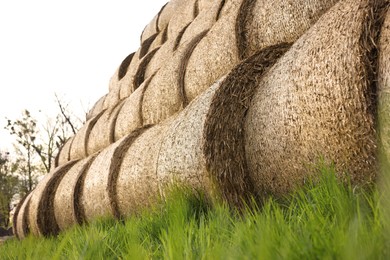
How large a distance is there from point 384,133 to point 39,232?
481 centimetres

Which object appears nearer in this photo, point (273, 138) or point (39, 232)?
point (273, 138)

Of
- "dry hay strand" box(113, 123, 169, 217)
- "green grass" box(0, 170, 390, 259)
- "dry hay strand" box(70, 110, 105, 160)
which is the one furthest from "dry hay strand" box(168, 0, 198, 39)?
"green grass" box(0, 170, 390, 259)

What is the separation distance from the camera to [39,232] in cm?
500

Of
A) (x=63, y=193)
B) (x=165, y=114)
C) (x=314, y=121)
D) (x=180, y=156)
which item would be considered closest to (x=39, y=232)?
(x=63, y=193)

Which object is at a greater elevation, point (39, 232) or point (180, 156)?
point (180, 156)

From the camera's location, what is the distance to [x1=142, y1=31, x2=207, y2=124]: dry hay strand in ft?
11.2

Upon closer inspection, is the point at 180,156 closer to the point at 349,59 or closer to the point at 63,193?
the point at 349,59

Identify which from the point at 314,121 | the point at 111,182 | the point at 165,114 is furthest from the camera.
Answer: the point at 165,114

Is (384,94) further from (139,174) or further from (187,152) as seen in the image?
(139,174)

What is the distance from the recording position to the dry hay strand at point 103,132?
5.16 meters

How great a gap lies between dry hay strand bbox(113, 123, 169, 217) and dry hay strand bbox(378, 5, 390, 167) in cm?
171

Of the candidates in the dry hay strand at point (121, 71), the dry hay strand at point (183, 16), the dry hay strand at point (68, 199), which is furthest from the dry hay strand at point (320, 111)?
the dry hay strand at point (121, 71)

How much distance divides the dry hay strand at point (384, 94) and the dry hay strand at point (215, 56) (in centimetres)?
145

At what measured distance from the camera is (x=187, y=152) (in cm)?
208
